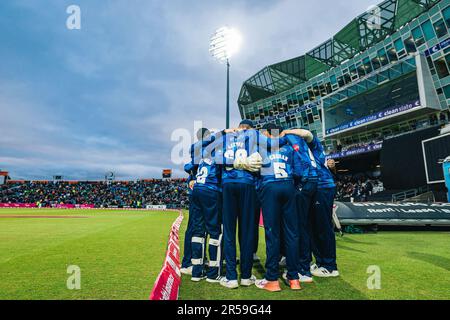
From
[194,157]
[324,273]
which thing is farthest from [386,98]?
[194,157]

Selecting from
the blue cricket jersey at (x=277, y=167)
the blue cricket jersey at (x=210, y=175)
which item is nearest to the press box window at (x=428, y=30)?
the blue cricket jersey at (x=277, y=167)

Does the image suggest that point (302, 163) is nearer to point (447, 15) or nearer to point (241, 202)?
point (241, 202)

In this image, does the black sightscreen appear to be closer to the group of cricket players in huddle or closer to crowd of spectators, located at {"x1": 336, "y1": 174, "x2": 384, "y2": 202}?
crowd of spectators, located at {"x1": 336, "y1": 174, "x2": 384, "y2": 202}

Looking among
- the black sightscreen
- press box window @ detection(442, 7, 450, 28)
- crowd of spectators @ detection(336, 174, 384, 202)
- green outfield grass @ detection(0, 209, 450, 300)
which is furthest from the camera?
press box window @ detection(442, 7, 450, 28)

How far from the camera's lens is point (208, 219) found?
162 inches

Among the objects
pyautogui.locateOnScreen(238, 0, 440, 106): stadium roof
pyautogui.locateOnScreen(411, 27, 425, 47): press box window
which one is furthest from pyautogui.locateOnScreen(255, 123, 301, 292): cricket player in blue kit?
pyautogui.locateOnScreen(238, 0, 440, 106): stadium roof

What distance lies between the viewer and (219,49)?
14.3 meters

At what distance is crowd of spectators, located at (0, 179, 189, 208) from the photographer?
181 ft

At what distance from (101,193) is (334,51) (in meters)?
56.9

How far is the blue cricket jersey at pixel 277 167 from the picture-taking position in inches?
149

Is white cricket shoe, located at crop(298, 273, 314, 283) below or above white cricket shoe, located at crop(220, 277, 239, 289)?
below

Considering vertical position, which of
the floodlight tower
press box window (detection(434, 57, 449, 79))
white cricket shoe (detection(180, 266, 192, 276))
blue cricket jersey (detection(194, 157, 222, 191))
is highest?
press box window (detection(434, 57, 449, 79))

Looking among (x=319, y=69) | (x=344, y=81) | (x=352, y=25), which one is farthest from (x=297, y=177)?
(x=319, y=69)

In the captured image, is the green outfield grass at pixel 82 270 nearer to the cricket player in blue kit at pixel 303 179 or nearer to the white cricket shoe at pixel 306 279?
the white cricket shoe at pixel 306 279
